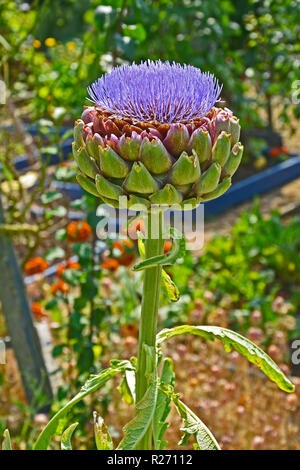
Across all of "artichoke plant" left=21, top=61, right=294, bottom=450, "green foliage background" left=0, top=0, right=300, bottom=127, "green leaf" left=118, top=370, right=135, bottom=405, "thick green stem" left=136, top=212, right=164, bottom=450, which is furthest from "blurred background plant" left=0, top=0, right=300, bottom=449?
"artichoke plant" left=21, top=61, right=294, bottom=450

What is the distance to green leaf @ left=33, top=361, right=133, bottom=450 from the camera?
2.87 feet

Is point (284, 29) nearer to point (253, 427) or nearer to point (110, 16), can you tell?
point (110, 16)

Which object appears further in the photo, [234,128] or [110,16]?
[110,16]

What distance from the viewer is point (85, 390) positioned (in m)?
0.88

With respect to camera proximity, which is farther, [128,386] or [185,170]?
[128,386]

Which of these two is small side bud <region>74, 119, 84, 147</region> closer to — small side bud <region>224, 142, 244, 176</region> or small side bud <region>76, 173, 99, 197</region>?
small side bud <region>76, 173, 99, 197</region>

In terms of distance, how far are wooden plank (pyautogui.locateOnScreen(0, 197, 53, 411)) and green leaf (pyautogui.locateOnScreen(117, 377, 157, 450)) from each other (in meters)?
0.84

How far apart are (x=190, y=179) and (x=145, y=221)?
0.11 metres

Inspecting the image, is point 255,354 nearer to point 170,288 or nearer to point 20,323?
point 170,288

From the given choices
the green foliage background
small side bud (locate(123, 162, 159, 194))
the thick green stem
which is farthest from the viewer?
the green foliage background

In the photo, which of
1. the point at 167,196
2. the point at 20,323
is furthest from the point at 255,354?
the point at 20,323

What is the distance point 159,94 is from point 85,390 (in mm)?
401
